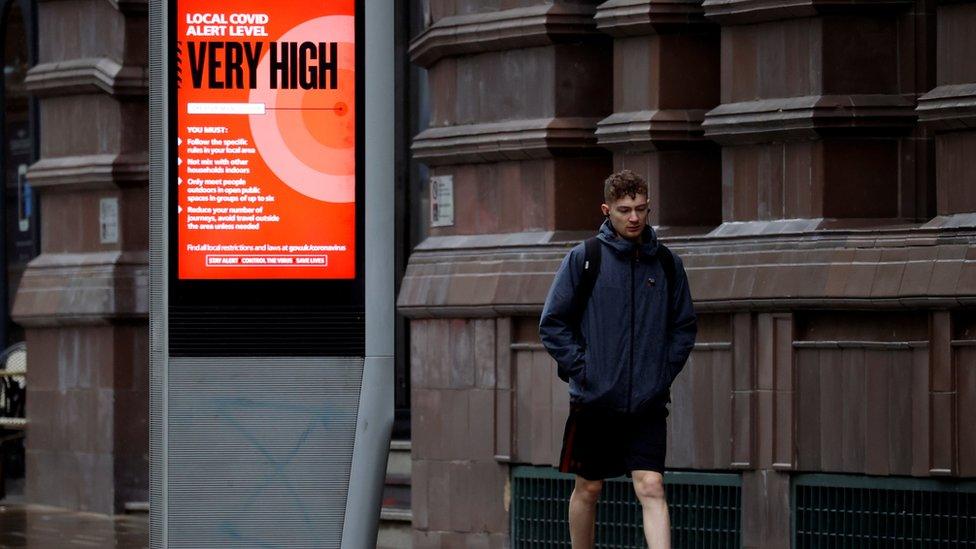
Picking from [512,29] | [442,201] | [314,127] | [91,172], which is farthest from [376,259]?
[91,172]

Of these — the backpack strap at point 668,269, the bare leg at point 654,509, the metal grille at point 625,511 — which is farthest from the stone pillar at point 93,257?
the bare leg at point 654,509

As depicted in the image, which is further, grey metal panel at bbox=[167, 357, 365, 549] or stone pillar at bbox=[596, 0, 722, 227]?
stone pillar at bbox=[596, 0, 722, 227]

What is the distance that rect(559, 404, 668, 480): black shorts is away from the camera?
8.73 metres

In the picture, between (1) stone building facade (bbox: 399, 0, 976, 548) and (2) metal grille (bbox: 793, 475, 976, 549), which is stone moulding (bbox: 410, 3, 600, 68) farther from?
(2) metal grille (bbox: 793, 475, 976, 549)

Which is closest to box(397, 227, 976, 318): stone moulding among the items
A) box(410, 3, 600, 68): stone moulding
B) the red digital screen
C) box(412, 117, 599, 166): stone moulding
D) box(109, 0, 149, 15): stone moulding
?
box(412, 117, 599, 166): stone moulding

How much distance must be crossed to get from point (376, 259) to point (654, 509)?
166 cm

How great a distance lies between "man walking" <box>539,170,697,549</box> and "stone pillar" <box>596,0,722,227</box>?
7.52 feet

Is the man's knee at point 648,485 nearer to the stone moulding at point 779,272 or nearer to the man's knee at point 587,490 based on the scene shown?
the man's knee at point 587,490

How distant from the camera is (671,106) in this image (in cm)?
1110

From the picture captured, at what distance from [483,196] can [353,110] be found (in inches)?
104

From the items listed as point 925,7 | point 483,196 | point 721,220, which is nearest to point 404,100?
point 483,196

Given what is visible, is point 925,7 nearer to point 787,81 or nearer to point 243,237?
point 787,81

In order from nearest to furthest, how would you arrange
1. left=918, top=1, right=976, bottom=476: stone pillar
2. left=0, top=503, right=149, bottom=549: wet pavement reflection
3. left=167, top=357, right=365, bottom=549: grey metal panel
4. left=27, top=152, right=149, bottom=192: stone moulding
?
left=167, top=357, right=365, bottom=549: grey metal panel
left=918, top=1, right=976, bottom=476: stone pillar
left=0, top=503, right=149, bottom=549: wet pavement reflection
left=27, top=152, right=149, bottom=192: stone moulding

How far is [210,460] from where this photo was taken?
9.38 meters
